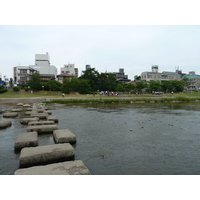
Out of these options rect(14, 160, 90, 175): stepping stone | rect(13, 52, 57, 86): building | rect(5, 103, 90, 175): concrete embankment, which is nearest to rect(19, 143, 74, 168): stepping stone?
rect(5, 103, 90, 175): concrete embankment

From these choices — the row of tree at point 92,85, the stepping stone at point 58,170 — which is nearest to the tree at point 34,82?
the row of tree at point 92,85

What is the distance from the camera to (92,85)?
60375 mm

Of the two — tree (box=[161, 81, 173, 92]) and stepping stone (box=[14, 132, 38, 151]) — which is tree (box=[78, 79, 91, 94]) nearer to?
tree (box=[161, 81, 173, 92])

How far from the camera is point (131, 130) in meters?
8.73

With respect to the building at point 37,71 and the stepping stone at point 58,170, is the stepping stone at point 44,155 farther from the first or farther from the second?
the building at point 37,71

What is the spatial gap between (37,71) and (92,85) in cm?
3380

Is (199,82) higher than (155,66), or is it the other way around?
(155,66)

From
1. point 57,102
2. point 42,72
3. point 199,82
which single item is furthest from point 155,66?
point 57,102

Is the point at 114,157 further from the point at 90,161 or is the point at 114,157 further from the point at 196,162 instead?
the point at 196,162

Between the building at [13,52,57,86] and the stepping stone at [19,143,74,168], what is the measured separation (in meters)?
68.4

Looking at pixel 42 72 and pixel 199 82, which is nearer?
pixel 42 72

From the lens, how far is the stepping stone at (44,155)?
4.48 meters

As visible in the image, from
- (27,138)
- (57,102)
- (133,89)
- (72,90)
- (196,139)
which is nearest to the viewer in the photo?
(27,138)

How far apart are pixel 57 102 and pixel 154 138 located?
2171cm
